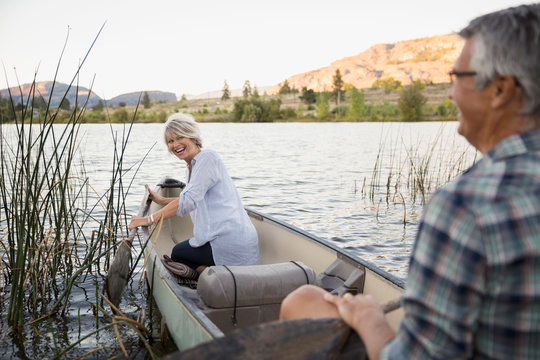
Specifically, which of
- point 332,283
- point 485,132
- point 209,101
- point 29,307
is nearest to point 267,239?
point 332,283

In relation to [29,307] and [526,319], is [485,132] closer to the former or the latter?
[526,319]

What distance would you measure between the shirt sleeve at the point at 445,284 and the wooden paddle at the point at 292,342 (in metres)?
0.39

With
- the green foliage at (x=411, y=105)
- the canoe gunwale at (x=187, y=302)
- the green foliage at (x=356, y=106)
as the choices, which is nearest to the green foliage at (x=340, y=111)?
the green foliage at (x=356, y=106)

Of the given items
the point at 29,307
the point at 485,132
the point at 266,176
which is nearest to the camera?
the point at 485,132

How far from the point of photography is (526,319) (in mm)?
1048

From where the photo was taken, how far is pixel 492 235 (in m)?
1.01

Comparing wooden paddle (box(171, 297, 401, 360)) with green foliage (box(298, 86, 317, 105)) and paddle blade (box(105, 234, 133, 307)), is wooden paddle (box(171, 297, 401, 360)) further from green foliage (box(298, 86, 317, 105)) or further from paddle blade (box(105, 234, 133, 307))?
green foliage (box(298, 86, 317, 105))

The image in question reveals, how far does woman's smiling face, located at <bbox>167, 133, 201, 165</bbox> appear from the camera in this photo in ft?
12.9

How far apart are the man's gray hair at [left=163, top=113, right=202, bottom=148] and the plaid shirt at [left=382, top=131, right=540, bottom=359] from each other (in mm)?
3011

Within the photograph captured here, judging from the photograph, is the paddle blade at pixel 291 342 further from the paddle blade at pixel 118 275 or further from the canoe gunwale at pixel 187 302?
the paddle blade at pixel 118 275

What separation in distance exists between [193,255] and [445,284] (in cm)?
293

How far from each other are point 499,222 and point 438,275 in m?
0.17

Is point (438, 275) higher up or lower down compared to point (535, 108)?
lower down

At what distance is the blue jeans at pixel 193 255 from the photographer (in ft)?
12.2
